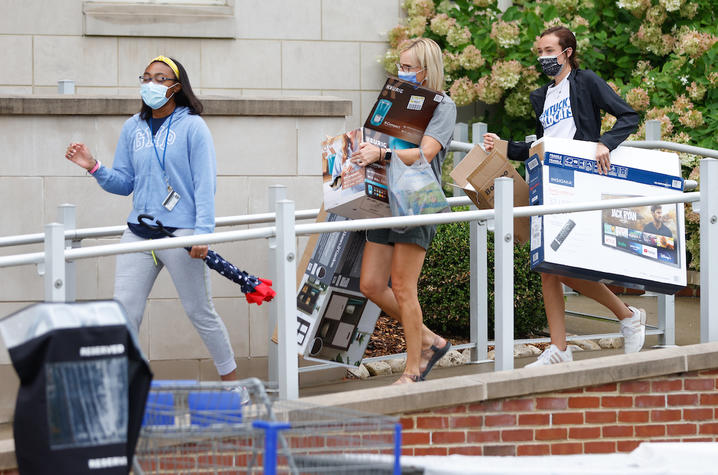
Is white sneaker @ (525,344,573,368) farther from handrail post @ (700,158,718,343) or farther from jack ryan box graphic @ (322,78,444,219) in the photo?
jack ryan box graphic @ (322,78,444,219)

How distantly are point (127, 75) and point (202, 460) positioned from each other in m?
6.21

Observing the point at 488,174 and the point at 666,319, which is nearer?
the point at 488,174

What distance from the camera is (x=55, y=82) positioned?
31.9ft

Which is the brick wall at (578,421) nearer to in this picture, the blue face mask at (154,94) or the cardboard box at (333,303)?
the cardboard box at (333,303)

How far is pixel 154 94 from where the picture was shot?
5453mm

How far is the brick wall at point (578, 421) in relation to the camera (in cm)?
523

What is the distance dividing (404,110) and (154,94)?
4.15ft

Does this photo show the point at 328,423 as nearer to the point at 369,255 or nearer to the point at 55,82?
the point at 369,255

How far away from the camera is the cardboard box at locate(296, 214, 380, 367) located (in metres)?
6.05

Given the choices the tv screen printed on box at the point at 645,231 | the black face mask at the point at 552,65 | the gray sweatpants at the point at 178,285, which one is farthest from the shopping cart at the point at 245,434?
the black face mask at the point at 552,65

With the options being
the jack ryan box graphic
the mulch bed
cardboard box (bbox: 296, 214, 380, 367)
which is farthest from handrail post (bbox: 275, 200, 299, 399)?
the mulch bed

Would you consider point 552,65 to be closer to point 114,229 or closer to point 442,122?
point 442,122

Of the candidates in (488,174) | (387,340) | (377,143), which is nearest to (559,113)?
(488,174)

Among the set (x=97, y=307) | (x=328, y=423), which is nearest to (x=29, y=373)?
(x=97, y=307)
